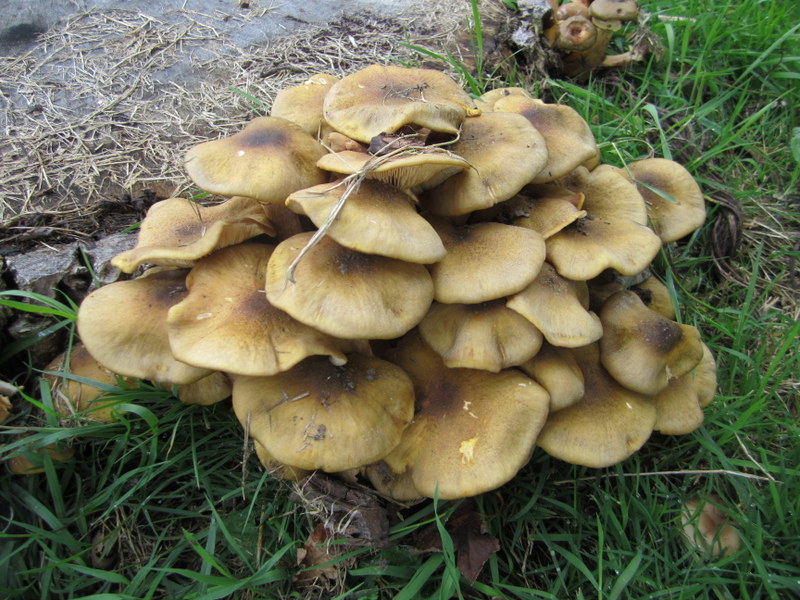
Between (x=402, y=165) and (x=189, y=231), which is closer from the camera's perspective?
(x=402, y=165)

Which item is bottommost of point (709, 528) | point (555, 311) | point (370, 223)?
point (709, 528)

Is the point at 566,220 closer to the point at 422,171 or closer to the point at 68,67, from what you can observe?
the point at 422,171

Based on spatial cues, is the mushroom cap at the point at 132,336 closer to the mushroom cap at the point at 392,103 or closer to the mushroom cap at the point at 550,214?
the mushroom cap at the point at 392,103

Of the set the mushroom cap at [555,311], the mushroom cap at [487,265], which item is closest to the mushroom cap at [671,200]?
Result: the mushroom cap at [555,311]

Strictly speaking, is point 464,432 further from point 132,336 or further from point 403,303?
point 132,336

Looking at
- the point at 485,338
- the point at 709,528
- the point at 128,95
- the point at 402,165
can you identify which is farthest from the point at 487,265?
the point at 128,95

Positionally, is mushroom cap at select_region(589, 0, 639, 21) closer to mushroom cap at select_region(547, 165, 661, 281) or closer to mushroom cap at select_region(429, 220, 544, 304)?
mushroom cap at select_region(547, 165, 661, 281)
